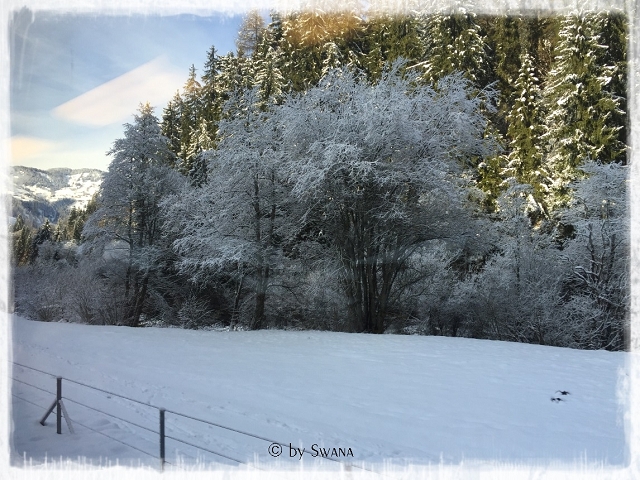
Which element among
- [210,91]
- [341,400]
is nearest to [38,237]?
[341,400]

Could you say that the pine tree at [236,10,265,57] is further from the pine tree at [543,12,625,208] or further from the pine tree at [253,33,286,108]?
the pine tree at [543,12,625,208]

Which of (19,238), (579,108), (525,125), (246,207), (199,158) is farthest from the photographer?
(525,125)

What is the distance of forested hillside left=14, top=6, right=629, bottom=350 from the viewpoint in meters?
14.5

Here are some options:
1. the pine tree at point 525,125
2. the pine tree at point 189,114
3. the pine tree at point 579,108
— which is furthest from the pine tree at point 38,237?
the pine tree at point 525,125

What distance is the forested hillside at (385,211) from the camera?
1448 cm

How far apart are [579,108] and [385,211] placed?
13.3 metres

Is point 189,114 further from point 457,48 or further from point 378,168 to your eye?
point 378,168

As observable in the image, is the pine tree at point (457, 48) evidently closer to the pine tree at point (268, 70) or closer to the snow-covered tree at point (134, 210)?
the pine tree at point (268, 70)

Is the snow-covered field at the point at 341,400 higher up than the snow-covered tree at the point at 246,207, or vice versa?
the snow-covered tree at the point at 246,207

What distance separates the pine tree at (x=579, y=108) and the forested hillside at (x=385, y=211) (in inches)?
3.7

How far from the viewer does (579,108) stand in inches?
835

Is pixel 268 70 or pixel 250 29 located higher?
pixel 268 70

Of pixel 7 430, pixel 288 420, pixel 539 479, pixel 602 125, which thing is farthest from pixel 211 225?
pixel 602 125

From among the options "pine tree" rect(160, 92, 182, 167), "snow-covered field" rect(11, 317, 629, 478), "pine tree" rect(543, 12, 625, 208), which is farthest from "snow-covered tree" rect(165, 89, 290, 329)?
"pine tree" rect(160, 92, 182, 167)
